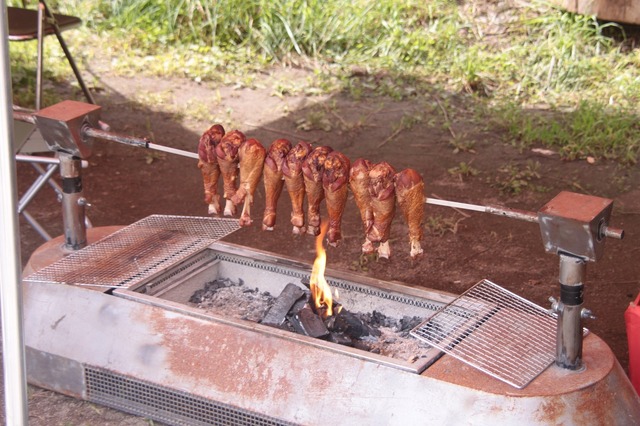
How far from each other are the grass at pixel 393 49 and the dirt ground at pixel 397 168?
0.26 m

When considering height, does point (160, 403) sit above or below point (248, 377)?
below

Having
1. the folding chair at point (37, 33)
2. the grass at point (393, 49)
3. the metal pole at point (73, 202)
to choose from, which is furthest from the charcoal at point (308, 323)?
the grass at point (393, 49)

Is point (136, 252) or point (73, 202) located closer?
point (73, 202)

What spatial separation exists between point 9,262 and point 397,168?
536 centimetres

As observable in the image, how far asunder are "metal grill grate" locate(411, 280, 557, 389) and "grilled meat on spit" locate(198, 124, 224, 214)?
3.51 feet

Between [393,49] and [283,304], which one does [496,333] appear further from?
[393,49]

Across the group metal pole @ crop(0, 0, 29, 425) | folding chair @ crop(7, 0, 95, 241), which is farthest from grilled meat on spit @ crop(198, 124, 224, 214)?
metal pole @ crop(0, 0, 29, 425)

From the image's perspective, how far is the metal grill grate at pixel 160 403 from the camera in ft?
11.3

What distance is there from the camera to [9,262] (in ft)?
4.62

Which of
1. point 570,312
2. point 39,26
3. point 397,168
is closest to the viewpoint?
point 570,312

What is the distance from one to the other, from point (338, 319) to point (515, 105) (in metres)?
Result: 4.45

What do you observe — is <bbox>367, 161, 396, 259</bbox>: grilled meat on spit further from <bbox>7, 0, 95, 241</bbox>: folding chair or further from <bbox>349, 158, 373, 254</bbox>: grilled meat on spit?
<bbox>7, 0, 95, 241</bbox>: folding chair

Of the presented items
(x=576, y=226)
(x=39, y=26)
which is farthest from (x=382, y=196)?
(x=39, y=26)

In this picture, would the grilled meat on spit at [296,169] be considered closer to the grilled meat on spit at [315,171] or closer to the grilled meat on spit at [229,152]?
the grilled meat on spit at [315,171]
